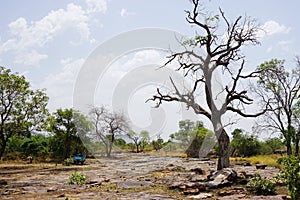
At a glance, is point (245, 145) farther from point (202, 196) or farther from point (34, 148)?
point (202, 196)

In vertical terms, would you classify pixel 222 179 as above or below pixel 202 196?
above

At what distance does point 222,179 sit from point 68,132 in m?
23.0

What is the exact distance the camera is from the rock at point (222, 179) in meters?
11.4

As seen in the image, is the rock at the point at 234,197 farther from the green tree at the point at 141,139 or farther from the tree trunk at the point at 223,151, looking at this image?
the green tree at the point at 141,139

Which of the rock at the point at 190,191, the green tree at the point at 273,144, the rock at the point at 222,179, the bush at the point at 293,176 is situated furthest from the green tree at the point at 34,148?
the bush at the point at 293,176

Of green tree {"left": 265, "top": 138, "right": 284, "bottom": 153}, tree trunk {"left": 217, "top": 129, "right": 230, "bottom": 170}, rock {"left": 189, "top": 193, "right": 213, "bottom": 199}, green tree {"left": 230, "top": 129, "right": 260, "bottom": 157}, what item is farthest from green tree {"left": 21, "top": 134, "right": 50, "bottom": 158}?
rock {"left": 189, "top": 193, "right": 213, "bottom": 199}

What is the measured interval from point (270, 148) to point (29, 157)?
24614 millimetres

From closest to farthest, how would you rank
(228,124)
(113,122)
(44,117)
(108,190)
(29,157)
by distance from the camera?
1. (108,190)
2. (228,124)
3. (44,117)
4. (29,157)
5. (113,122)

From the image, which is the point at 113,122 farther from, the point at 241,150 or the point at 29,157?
the point at 241,150

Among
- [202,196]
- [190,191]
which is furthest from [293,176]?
[190,191]

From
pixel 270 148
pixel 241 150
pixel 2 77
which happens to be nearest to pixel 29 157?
pixel 2 77

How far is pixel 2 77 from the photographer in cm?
2308

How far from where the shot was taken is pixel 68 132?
106 feet

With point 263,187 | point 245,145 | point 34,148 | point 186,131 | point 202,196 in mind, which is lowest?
point 202,196
